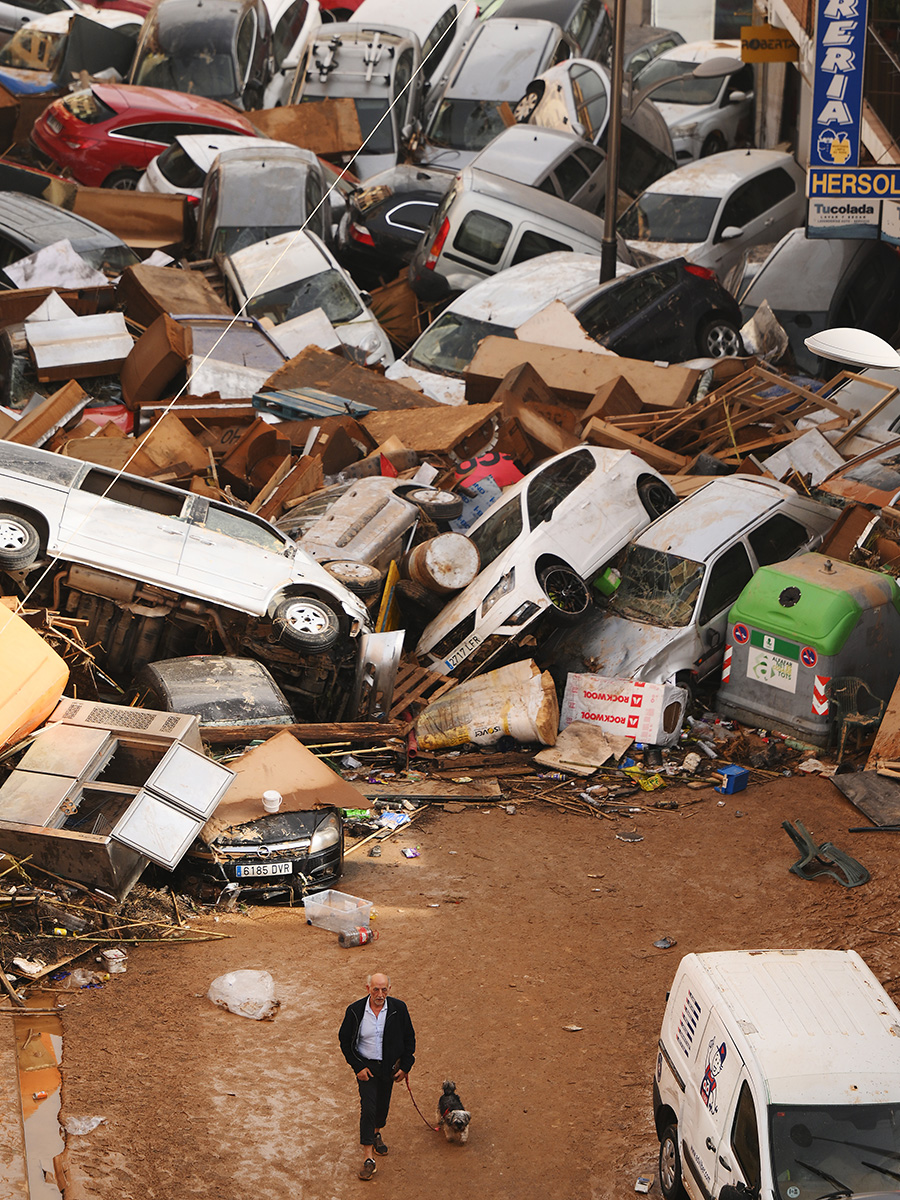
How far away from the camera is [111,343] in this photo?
630 inches

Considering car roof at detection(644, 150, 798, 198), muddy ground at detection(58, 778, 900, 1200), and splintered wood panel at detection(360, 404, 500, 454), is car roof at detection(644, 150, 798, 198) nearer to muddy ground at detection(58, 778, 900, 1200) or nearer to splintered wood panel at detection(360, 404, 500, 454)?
splintered wood panel at detection(360, 404, 500, 454)

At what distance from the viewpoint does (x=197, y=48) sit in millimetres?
25953

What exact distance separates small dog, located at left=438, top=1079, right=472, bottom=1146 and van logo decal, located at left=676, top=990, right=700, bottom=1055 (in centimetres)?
110

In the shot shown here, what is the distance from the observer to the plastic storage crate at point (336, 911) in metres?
8.29

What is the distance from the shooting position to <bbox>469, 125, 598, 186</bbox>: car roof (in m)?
21.0

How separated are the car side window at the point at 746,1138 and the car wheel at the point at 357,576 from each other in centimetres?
702

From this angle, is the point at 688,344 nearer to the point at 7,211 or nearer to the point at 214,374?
the point at 214,374

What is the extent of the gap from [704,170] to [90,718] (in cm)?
1508

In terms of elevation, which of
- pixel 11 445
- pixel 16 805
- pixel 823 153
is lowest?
pixel 16 805

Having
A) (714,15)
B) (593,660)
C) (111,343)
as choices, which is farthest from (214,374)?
(714,15)

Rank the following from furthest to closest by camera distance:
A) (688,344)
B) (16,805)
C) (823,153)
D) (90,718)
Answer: (688,344)
(823,153)
(90,718)
(16,805)

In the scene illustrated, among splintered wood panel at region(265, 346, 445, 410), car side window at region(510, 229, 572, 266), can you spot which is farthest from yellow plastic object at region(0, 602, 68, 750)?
car side window at region(510, 229, 572, 266)

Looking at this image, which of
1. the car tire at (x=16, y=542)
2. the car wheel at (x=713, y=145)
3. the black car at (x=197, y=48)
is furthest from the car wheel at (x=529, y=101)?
the car tire at (x=16, y=542)

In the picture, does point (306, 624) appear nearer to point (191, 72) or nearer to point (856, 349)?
point (856, 349)
